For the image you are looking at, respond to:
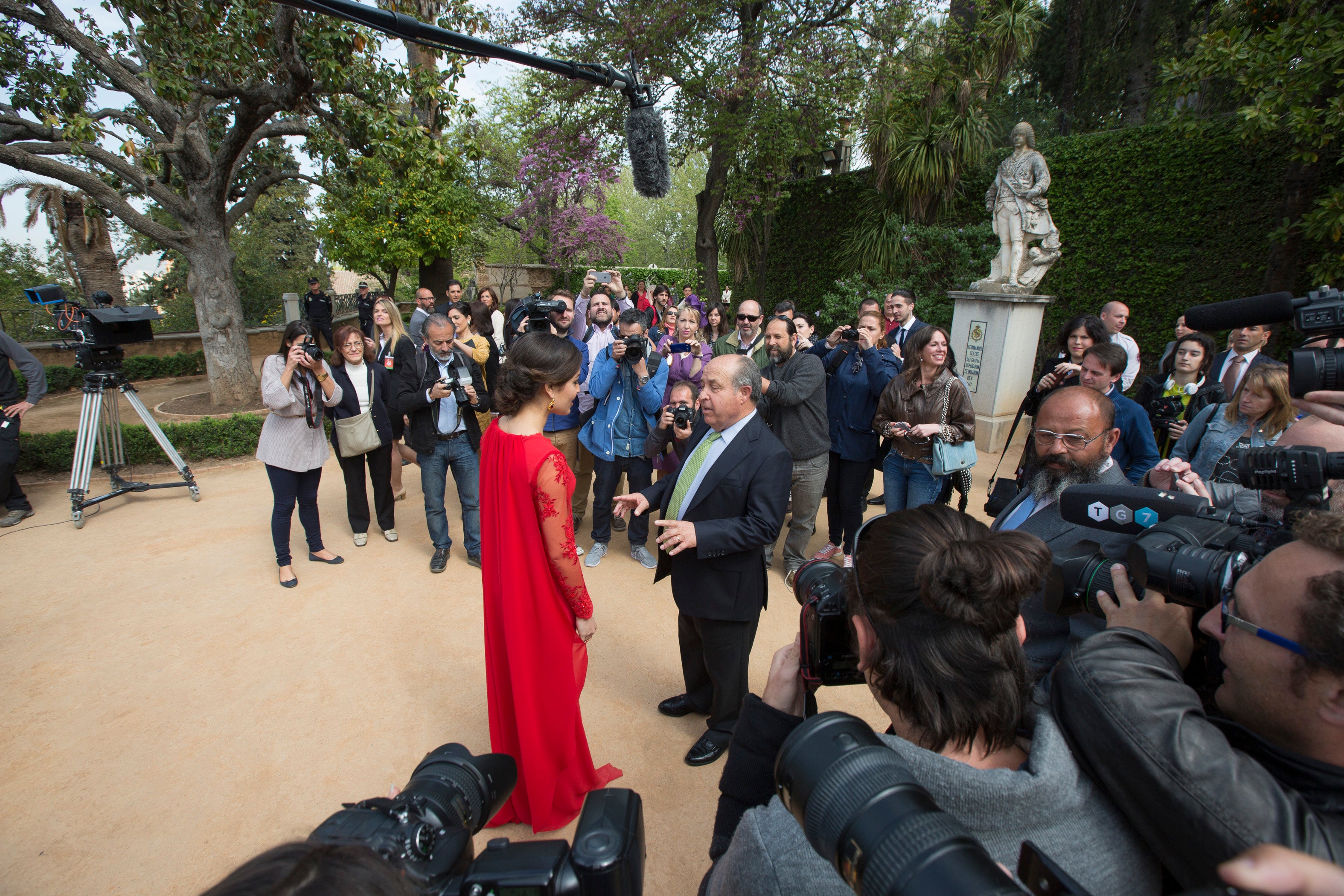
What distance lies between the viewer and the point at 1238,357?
4621 mm

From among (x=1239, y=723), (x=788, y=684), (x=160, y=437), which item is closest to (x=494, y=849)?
(x=788, y=684)

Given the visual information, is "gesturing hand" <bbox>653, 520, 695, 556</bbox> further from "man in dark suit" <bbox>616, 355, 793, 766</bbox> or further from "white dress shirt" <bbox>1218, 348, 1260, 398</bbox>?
"white dress shirt" <bbox>1218, 348, 1260, 398</bbox>

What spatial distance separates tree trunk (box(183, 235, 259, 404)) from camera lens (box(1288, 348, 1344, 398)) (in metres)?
11.0

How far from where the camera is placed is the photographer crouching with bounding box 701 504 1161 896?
918 millimetres

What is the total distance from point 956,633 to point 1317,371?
1.20 meters

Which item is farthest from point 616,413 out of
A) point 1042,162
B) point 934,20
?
point 934,20

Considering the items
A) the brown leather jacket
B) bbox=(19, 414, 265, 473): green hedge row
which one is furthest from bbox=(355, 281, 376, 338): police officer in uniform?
the brown leather jacket

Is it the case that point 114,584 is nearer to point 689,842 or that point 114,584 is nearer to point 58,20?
point 689,842

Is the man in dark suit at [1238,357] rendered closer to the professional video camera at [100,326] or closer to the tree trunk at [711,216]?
the professional video camera at [100,326]

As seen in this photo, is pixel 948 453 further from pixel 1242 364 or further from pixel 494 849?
pixel 494 849

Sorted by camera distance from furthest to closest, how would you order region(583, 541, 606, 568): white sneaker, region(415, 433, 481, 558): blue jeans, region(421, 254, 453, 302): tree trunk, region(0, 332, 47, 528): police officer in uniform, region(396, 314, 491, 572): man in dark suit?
region(421, 254, 453, 302): tree trunk
region(0, 332, 47, 528): police officer in uniform
region(583, 541, 606, 568): white sneaker
region(415, 433, 481, 558): blue jeans
region(396, 314, 491, 572): man in dark suit

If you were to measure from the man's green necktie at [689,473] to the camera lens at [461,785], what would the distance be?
4.88 ft

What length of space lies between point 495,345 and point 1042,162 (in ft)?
22.1

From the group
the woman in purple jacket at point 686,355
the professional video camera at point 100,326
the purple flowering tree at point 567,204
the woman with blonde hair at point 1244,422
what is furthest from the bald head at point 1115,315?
the purple flowering tree at point 567,204
